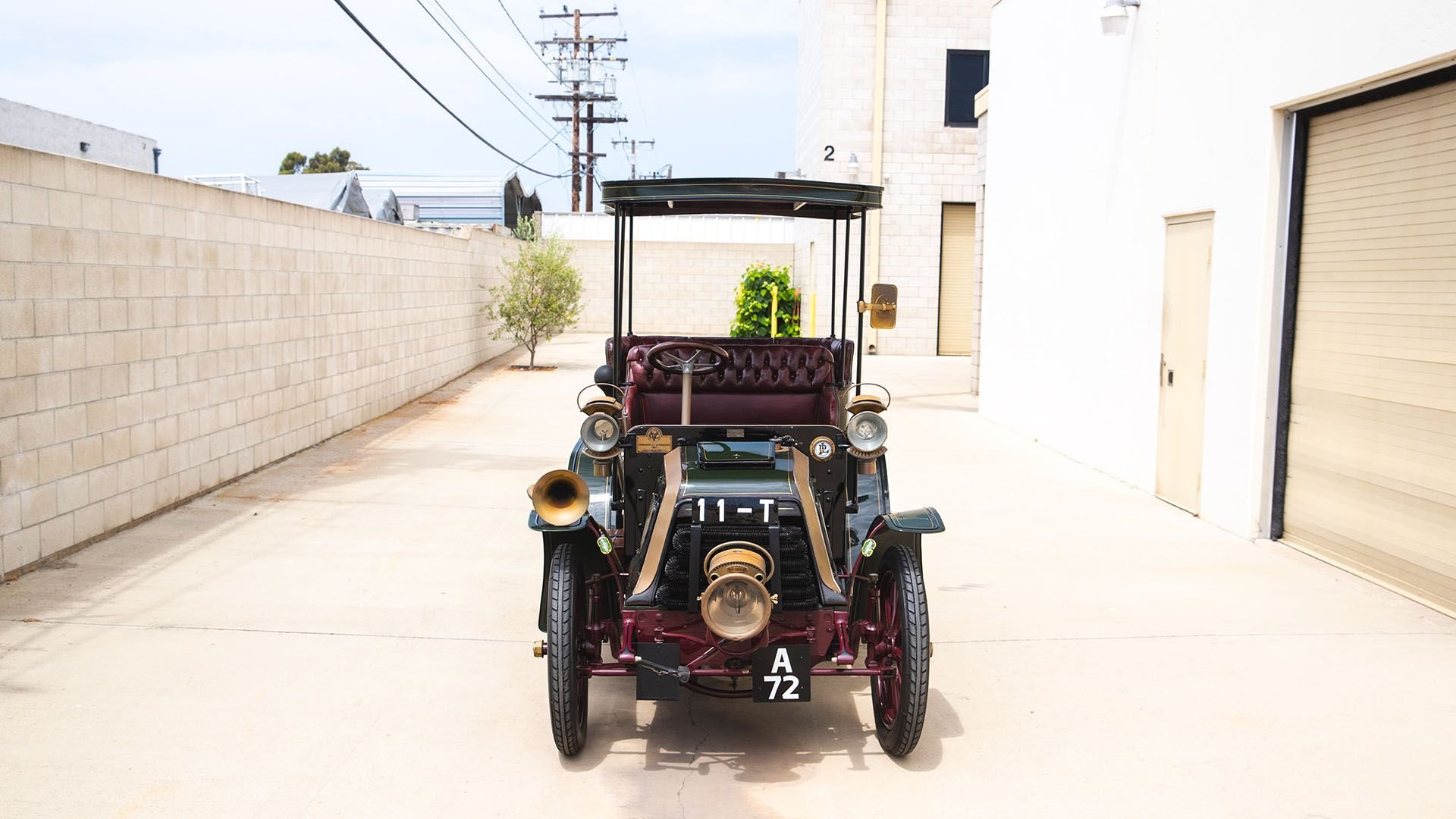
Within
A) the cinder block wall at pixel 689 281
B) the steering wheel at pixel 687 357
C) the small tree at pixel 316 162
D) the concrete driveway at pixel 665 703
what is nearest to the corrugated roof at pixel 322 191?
the cinder block wall at pixel 689 281

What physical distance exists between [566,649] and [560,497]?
20.6 inches

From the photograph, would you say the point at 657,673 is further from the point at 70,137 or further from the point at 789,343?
the point at 70,137

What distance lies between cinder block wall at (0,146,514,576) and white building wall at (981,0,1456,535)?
6979mm

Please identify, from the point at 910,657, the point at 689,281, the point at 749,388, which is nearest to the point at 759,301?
the point at 689,281

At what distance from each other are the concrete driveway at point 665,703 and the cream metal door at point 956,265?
1550 centimetres

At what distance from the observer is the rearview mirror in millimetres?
5590

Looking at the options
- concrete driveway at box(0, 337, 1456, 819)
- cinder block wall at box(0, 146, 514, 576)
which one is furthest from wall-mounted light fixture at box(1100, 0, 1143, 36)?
cinder block wall at box(0, 146, 514, 576)

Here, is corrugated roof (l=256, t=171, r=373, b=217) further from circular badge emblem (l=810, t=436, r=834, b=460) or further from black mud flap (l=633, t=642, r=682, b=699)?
black mud flap (l=633, t=642, r=682, b=699)

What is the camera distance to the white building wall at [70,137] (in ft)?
45.2

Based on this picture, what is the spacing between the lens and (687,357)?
A: 5871 millimetres

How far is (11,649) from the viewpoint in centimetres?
518

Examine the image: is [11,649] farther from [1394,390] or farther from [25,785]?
[1394,390]

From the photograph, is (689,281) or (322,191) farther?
(689,281)

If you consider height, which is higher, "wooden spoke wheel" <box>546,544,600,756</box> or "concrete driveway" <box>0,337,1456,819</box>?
"wooden spoke wheel" <box>546,544,600,756</box>
